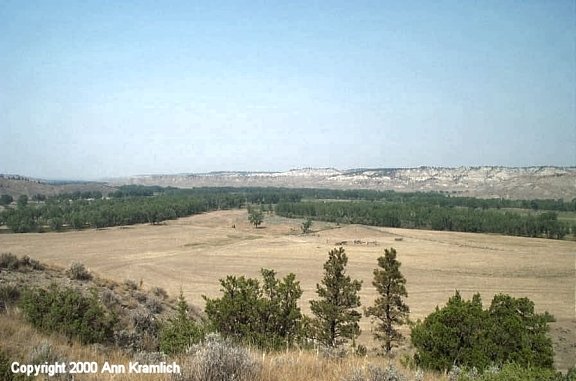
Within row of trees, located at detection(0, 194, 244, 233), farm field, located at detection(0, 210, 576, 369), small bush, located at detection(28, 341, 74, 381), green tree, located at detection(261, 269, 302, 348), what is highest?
small bush, located at detection(28, 341, 74, 381)

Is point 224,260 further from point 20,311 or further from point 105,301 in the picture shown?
point 20,311

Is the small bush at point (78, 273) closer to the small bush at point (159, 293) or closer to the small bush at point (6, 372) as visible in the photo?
the small bush at point (159, 293)

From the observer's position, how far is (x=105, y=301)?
16219 millimetres

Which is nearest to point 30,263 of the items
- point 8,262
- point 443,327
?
point 8,262

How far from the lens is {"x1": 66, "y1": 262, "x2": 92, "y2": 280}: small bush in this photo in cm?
2003

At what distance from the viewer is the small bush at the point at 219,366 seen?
469cm

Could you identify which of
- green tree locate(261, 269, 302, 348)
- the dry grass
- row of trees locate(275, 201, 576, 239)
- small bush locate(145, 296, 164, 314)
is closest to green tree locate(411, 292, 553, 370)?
green tree locate(261, 269, 302, 348)

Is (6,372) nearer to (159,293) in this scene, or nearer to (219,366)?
(219,366)

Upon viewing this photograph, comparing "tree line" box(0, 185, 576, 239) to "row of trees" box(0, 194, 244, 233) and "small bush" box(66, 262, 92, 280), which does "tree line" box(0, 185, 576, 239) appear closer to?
"row of trees" box(0, 194, 244, 233)

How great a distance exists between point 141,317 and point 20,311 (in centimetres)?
413

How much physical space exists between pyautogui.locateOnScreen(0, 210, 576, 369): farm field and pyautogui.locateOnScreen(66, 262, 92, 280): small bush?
44.4 feet

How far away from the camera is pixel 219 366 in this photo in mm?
4742

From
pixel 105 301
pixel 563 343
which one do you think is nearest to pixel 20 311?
pixel 105 301

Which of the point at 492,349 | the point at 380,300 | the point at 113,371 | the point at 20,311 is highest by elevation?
the point at 113,371
